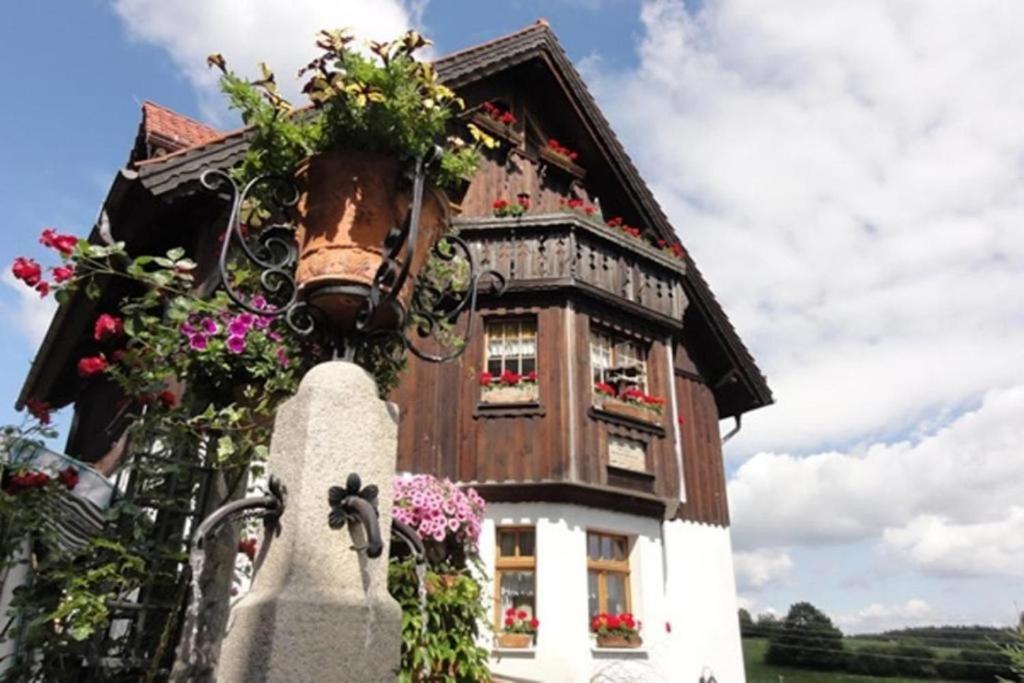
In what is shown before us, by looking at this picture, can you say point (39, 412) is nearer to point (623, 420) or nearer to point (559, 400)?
point (559, 400)

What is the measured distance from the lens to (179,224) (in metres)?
7.69

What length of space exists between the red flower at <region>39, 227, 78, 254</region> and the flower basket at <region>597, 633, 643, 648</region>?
813 cm

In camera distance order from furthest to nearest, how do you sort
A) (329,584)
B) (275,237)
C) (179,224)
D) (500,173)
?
(500,173) → (179,224) → (275,237) → (329,584)

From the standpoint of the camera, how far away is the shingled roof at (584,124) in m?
9.36

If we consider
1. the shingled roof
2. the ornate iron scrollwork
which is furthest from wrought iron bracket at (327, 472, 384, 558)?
the shingled roof

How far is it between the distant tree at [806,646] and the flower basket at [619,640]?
21896 mm

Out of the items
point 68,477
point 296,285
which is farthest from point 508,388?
point 296,285

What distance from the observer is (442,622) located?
5.77m

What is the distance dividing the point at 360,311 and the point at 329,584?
2.75 ft

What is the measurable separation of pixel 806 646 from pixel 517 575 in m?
23.9

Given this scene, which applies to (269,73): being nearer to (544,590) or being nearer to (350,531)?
(350,531)

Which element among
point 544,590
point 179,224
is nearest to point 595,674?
point 544,590

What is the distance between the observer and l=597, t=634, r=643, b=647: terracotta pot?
9789 mm

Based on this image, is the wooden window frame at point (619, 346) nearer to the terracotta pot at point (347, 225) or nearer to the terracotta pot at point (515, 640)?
the terracotta pot at point (515, 640)
